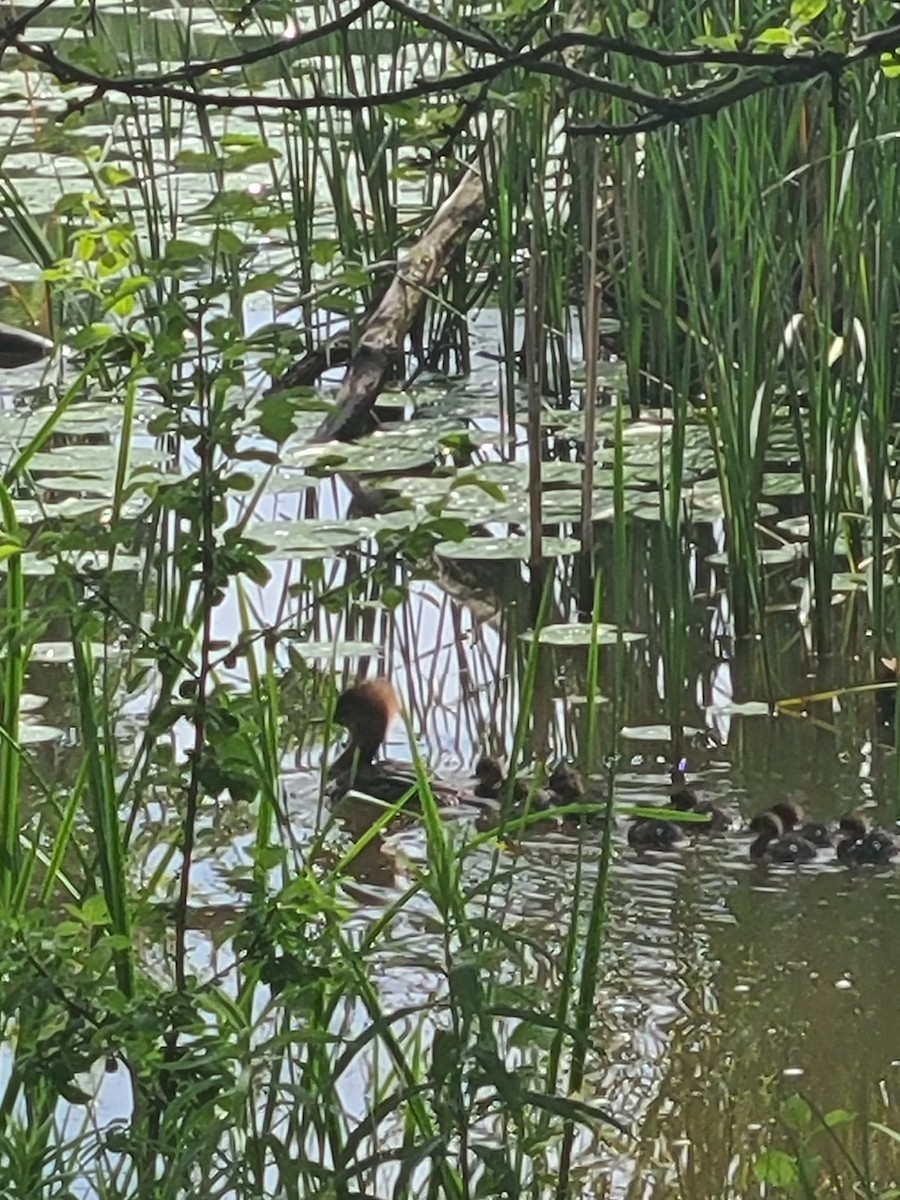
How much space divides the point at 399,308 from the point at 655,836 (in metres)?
2.47

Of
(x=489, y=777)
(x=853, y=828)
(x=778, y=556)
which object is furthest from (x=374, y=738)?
(x=778, y=556)

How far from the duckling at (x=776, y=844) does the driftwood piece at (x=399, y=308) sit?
7.27 feet

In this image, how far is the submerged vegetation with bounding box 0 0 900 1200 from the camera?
184 cm

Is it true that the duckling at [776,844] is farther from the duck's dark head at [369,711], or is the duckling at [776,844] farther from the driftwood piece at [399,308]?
the driftwood piece at [399,308]

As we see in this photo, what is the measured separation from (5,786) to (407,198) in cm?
520

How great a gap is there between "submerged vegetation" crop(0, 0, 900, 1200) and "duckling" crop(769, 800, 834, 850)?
0.21ft

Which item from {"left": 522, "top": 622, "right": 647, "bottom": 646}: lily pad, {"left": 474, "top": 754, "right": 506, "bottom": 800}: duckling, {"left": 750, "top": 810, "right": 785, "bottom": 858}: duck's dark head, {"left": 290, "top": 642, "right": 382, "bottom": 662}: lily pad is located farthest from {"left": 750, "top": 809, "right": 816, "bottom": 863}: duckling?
{"left": 290, "top": 642, "right": 382, "bottom": 662}: lily pad

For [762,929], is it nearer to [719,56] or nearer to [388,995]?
[388,995]

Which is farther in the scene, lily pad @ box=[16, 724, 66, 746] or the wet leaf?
lily pad @ box=[16, 724, 66, 746]

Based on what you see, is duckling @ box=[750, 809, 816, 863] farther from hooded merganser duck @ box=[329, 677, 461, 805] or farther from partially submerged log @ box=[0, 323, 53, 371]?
partially submerged log @ box=[0, 323, 53, 371]

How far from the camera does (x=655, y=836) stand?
3.17 metres

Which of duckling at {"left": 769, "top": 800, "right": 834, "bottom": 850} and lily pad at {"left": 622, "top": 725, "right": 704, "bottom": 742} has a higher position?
duckling at {"left": 769, "top": 800, "right": 834, "bottom": 850}

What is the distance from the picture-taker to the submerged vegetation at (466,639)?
1.84 meters

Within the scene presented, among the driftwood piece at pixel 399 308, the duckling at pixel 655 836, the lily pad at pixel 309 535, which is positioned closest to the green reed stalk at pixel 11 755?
the duckling at pixel 655 836
